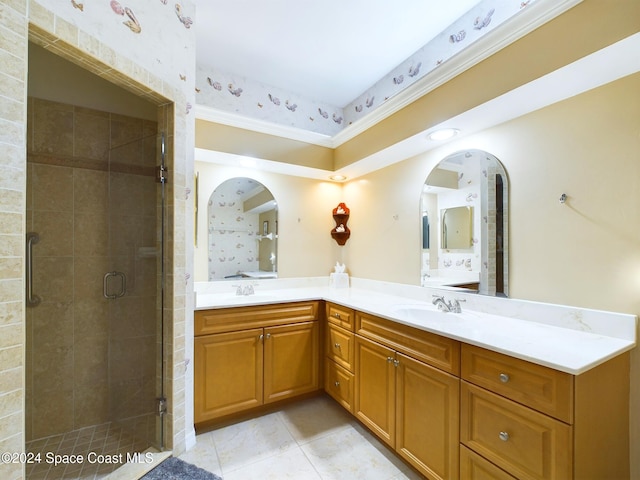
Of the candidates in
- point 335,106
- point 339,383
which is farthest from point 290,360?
point 335,106

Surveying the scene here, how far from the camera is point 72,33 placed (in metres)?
1.28

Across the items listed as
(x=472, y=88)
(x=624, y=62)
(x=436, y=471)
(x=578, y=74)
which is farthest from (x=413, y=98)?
(x=436, y=471)

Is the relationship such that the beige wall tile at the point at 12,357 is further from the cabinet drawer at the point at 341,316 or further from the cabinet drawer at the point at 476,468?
the cabinet drawer at the point at 476,468

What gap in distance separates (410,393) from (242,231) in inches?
76.8

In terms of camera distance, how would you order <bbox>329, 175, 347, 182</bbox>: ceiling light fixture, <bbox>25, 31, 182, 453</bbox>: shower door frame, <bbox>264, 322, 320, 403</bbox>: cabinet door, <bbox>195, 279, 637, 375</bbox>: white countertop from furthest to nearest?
<bbox>329, 175, 347, 182</bbox>: ceiling light fixture
<bbox>264, 322, 320, 403</bbox>: cabinet door
<bbox>25, 31, 182, 453</bbox>: shower door frame
<bbox>195, 279, 637, 375</bbox>: white countertop

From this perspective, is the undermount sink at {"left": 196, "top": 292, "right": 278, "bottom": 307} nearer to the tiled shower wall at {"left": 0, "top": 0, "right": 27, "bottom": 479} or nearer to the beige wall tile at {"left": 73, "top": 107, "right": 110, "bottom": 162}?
the tiled shower wall at {"left": 0, "top": 0, "right": 27, "bottom": 479}

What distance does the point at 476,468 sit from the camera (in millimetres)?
1275

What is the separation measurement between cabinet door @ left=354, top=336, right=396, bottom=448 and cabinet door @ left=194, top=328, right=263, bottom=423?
754 millimetres

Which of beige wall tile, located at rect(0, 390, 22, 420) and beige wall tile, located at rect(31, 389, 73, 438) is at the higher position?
beige wall tile, located at rect(0, 390, 22, 420)

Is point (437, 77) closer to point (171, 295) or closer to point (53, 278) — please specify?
point (171, 295)

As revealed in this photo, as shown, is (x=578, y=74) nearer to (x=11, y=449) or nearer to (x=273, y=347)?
(x=273, y=347)

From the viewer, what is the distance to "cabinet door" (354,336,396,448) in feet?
5.74

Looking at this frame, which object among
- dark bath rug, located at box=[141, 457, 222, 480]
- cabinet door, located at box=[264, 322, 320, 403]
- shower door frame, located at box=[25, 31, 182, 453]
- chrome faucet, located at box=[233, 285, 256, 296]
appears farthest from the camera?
chrome faucet, located at box=[233, 285, 256, 296]

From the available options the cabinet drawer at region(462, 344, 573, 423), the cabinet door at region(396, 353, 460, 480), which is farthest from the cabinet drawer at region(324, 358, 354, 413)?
the cabinet drawer at region(462, 344, 573, 423)
